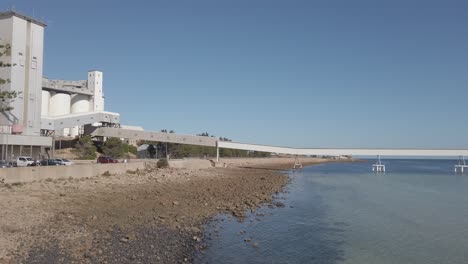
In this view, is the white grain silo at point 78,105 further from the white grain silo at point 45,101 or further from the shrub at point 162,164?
the shrub at point 162,164

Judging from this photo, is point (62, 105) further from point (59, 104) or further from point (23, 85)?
point (23, 85)

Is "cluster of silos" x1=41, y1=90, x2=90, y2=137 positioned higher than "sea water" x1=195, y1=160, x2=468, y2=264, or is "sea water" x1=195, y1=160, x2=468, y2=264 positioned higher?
"cluster of silos" x1=41, y1=90, x2=90, y2=137

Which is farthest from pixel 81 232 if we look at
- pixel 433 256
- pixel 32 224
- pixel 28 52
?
pixel 28 52

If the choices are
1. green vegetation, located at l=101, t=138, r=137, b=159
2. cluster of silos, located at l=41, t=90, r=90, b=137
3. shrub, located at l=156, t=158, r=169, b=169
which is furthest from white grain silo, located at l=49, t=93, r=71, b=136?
shrub, located at l=156, t=158, r=169, b=169

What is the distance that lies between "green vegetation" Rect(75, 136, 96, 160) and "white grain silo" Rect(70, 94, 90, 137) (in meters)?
14.7

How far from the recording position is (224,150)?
13075 cm

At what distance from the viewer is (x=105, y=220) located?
65.9 feet

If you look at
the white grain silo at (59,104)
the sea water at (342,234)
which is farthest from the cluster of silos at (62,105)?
the sea water at (342,234)

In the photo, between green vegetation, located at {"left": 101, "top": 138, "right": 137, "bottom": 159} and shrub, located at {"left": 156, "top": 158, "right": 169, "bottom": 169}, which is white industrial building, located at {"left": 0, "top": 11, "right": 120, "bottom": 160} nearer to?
green vegetation, located at {"left": 101, "top": 138, "right": 137, "bottom": 159}

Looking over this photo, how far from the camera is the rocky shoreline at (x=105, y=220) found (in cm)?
1454

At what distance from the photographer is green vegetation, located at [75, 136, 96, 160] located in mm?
76262

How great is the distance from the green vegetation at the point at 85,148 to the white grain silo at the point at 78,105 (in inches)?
578

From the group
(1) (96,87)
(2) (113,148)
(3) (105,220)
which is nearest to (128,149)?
(2) (113,148)

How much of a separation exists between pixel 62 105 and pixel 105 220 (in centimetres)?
7870
